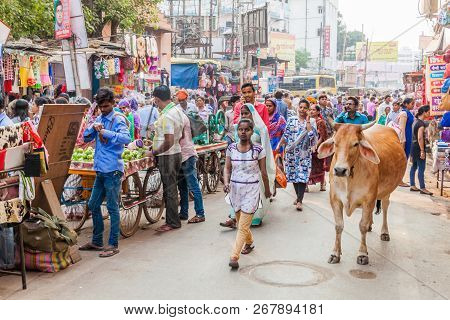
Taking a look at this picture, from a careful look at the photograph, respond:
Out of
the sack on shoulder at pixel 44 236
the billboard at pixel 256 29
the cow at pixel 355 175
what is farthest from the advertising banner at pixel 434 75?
the billboard at pixel 256 29

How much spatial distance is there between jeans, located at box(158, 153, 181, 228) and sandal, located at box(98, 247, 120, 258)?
4.46ft

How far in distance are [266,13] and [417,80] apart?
10.2 meters

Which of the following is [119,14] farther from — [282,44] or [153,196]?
[282,44]

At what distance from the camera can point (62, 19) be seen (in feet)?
31.1

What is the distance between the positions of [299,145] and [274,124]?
1.96 ft

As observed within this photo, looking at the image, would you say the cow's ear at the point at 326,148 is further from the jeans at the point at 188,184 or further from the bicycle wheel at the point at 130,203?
the bicycle wheel at the point at 130,203

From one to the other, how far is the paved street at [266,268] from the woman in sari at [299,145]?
3.12 ft

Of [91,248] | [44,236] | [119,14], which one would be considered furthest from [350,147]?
[119,14]

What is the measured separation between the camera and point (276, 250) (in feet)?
21.9

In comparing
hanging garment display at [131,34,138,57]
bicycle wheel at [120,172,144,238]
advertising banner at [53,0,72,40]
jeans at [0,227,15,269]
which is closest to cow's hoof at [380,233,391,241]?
bicycle wheel at [120,172,144,238]

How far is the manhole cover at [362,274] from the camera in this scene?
225 inches

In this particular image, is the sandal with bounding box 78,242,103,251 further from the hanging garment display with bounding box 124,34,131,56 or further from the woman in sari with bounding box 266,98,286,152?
the hanging garment display with bounding box 124,34,131,56

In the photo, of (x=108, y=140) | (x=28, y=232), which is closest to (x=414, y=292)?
(x=108, y=140)
